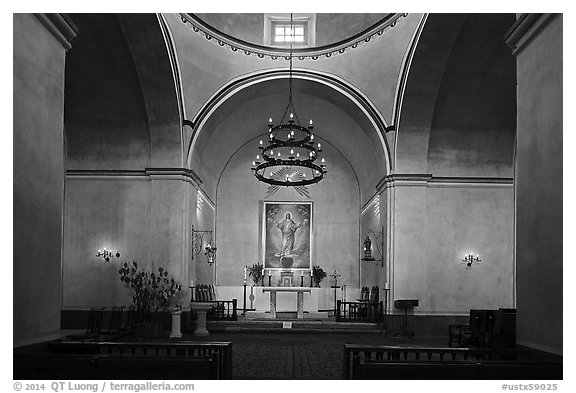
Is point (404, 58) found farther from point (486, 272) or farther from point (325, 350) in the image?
point (325, 350)

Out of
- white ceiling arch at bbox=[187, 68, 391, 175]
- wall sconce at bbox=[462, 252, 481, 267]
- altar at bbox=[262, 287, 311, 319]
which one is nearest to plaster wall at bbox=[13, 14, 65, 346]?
white ceiling arch at bbox=[187, 68, 391, 175]

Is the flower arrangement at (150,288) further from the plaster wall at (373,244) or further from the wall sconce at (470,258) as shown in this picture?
the wall sconce at (470,258)

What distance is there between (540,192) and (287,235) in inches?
654

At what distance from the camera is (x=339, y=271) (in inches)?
909

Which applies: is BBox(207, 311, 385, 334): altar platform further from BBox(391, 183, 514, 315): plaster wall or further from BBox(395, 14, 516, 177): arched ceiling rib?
BBox(395, 14, 516, 177): arched ceiling rib

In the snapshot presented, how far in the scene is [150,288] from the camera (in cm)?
1622

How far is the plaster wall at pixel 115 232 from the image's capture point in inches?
650

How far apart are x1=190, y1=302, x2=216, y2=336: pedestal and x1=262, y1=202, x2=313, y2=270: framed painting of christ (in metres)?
6.59

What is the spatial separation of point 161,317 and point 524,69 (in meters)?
11.4

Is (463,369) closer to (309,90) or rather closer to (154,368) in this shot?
(154,368)

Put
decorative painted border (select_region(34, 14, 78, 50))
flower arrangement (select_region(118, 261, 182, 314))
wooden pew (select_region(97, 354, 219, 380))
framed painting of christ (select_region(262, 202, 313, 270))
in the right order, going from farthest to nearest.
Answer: framed painting of christ (select_region(262, 202, 313, 270)), flower arrangement (select_region(118, 261, 182, 314)), decorative painted border (select_region(34, 14, 78, 50)), wooden pew (select_region(97, 354, 219, 380))

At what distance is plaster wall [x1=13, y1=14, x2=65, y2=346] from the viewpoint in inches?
256

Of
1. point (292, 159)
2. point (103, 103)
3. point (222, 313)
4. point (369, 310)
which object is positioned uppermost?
point (103, 103)

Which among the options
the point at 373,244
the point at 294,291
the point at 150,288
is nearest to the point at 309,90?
the point at 373,244
